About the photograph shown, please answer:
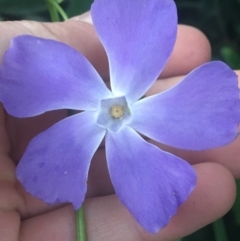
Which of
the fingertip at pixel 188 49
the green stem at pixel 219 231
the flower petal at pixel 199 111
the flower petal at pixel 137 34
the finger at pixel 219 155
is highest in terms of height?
the flower petal at pixel 137 34

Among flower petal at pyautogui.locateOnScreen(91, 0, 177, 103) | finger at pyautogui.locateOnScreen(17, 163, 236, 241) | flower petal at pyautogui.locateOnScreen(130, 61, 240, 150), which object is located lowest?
finger at pyautogui.locateOnScreen(17, 163, 236, 241)

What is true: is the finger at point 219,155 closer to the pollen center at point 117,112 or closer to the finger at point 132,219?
the finger at point 132,219

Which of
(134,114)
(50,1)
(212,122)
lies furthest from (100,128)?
(50,1)

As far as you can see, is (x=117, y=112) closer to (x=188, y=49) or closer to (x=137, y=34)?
(x=137, y=34)

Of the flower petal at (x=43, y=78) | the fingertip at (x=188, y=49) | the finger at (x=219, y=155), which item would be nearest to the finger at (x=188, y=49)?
the fingertip at (x=188, y=49)

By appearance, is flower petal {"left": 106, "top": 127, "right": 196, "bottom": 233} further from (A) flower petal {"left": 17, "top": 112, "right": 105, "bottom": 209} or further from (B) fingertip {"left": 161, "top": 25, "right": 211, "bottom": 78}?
(B) fingertip {"left": 161, "top": 25, "right": 211, "bottom": 78}

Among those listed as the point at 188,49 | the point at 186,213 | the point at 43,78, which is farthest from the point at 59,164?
the point at 188,49

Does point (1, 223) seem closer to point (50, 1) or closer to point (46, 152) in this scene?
point (46, 152)

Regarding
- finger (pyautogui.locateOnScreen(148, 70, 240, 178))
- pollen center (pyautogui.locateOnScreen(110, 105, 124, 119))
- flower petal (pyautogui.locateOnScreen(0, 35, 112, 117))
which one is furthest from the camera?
finger (pyautogui.locateOnScreen(148, 70, 240, 178))

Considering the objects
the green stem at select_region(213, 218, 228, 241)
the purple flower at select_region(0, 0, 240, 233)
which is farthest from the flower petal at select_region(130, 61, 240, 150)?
the green stem at select_region(213, 218, 228, 241)
